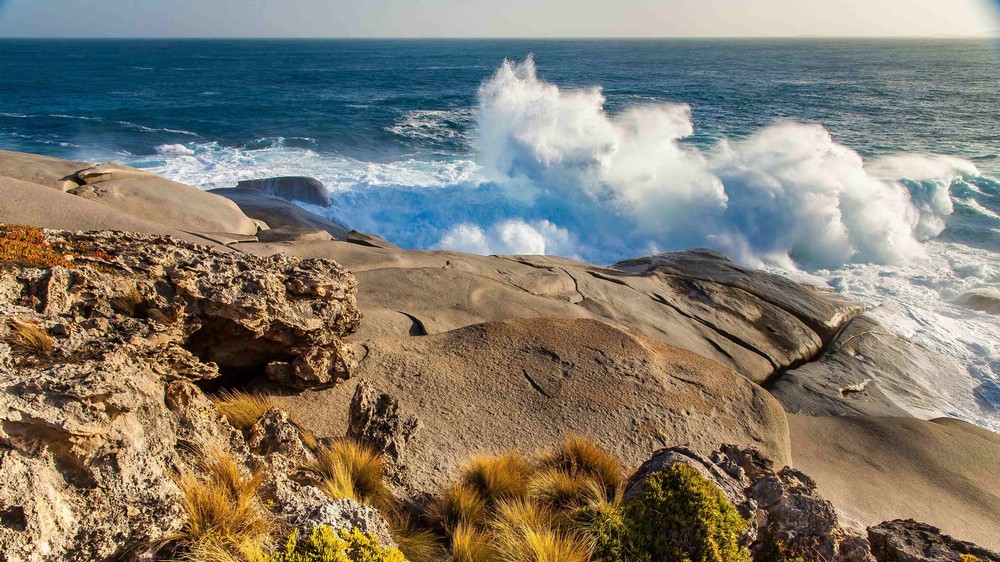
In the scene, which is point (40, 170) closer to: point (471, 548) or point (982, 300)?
point (471, 548)

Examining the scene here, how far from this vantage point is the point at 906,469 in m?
6.41

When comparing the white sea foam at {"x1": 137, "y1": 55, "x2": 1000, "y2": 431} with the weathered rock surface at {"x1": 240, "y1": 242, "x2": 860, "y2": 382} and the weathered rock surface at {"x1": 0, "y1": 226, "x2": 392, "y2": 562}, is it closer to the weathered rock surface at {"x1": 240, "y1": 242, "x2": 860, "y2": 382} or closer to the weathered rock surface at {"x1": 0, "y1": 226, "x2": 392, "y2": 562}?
the weathered rock surface at {"x1": 240, "y1": 242, "x2": 860, "y2": 382}

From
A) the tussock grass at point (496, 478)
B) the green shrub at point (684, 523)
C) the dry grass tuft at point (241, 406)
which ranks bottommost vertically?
the tussock grass at point (496, 478)

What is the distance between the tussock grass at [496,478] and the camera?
3930 millimetres

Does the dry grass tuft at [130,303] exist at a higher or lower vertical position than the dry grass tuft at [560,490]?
higher

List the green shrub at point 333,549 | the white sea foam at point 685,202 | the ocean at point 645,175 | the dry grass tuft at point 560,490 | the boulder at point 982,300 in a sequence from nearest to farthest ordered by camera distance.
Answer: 1. the green shrub at point 333,549
2. the dry grass tuft at point 560,490
3. the boulder at point 982,300
4. the ocean at point 645,175
5. the white sea foam at point 685,202

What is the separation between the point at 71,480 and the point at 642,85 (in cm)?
5796

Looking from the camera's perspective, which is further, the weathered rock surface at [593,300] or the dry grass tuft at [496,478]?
the weathered rock surface at [593,300]

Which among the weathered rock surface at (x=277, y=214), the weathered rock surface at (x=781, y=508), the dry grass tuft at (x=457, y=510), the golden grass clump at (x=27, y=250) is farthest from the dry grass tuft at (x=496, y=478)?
the weathered rock surface at (x=277, y=214)

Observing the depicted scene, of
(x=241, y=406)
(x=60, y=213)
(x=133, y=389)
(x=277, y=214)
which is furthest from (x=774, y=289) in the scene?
(x=60, y=213)

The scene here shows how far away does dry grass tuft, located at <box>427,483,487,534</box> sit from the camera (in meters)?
3.58

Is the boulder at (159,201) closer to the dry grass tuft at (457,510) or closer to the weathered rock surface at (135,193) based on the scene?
the weathered rock surface at (135,193)

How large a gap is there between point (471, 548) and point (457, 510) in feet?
1.33

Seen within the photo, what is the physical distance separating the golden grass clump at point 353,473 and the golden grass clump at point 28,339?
1.67 meters
